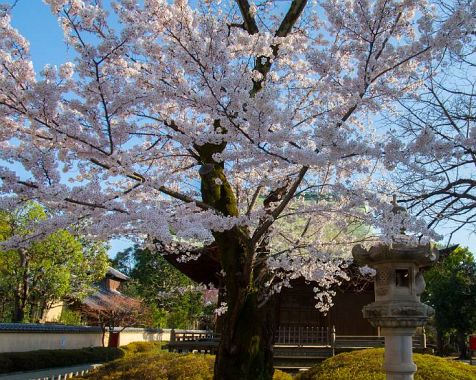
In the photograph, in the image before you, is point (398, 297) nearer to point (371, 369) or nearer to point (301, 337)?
point (371, 369)

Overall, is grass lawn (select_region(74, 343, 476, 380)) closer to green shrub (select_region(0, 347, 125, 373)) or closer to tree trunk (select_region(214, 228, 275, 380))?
tree trunk (select_region(214, 228, 275, 380))

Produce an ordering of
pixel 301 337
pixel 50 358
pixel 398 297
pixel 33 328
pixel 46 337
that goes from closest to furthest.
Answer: pixel 398 297 < pixel 301 337 < pixel 50 358 < pixel 33 328 < pixel 46 337

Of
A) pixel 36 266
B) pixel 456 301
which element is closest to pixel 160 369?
pixel 36 266

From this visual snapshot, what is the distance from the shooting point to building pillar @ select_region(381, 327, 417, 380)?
5152 millimetres

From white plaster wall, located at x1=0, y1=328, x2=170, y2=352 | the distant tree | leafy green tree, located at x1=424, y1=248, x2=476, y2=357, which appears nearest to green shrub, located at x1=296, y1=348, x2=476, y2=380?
white plaster wall, located at x1=0, y1=328, x2=170, y2=352

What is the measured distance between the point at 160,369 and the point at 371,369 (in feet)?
14.0

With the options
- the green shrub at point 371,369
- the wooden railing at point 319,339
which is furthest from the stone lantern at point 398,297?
the wooden railing at point 319,339

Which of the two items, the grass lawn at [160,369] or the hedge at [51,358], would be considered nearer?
the grass lawn at [160,369]

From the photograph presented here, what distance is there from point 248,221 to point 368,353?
188 inches

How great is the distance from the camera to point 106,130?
5.16 m

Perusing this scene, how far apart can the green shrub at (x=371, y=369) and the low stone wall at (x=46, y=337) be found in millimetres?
12361

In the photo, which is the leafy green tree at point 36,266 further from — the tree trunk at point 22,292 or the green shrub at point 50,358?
the green shrub at point 50,358

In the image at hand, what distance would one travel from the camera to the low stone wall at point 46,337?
56.2 ft

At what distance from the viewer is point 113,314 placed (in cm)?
2666
